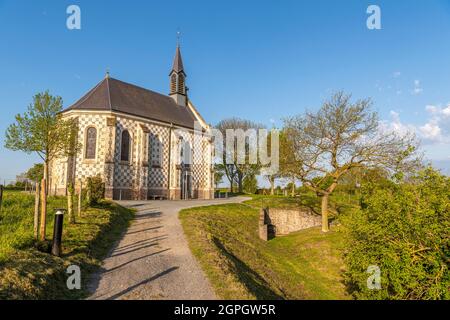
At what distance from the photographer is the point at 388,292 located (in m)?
11.1

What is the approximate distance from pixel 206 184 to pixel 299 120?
18.8 metres

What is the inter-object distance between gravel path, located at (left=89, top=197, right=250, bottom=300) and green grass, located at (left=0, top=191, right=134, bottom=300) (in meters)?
0.46

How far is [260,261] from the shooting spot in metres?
13.9

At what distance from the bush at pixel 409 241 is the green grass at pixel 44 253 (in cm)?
978

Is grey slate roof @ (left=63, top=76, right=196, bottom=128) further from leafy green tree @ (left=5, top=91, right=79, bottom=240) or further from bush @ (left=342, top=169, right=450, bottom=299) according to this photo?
bush @ (left=342, top=169, right=450, bottom=299)

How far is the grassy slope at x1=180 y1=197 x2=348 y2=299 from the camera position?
8844 millimetres

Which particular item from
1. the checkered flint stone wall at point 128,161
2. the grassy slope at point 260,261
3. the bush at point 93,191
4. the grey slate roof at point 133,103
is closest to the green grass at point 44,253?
the bush at point 93,191

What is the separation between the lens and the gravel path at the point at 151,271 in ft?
22.6

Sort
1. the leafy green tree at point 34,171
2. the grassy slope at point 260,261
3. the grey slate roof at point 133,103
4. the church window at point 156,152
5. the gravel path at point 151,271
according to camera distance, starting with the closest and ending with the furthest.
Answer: the gravel path at point 151,271 < the grassy slope at point 260,261 < the grey slate roof at point 133,103 < the church window at point 156,152 < the leafy green tree at point 34,171

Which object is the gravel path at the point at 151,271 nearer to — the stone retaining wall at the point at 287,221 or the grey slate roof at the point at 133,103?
the stone retaining wall at the point at 287,221

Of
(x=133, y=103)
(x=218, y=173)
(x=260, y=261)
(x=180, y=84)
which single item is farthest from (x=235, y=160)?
(x=260, y=261)
